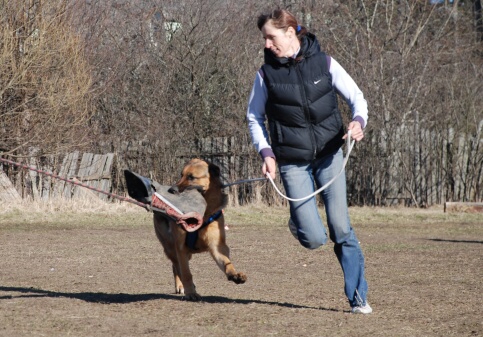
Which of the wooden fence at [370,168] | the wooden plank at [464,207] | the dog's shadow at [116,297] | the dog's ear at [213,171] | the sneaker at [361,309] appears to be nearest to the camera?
the sneaker at [361,309]

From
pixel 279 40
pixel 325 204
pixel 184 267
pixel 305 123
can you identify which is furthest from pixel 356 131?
pixel 184 267

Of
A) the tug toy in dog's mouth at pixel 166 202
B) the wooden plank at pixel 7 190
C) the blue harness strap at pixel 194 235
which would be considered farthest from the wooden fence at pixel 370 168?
the tug toy in dog's mouth at pixel 166 202

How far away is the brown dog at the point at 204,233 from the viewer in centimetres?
588

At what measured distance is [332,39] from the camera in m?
21.0

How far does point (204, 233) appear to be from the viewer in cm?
589

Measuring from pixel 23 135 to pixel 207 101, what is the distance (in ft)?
16.1

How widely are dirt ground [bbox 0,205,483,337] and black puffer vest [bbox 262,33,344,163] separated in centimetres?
113

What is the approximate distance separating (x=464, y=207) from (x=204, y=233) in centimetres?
1168

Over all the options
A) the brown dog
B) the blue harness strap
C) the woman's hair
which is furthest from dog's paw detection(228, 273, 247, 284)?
the woman's hair

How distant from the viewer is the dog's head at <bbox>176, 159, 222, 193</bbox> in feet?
19.9

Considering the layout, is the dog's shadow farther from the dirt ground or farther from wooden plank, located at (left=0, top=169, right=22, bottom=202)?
wooden plank, located at (left=0, top=169, right=22, bottom=202)

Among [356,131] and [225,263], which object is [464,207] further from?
[356,131]

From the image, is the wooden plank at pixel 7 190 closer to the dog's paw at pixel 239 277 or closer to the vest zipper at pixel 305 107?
the dog's paw at pixel 239 277

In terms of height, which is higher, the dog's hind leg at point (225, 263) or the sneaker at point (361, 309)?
the dog's hind leg at point (225, 263)
